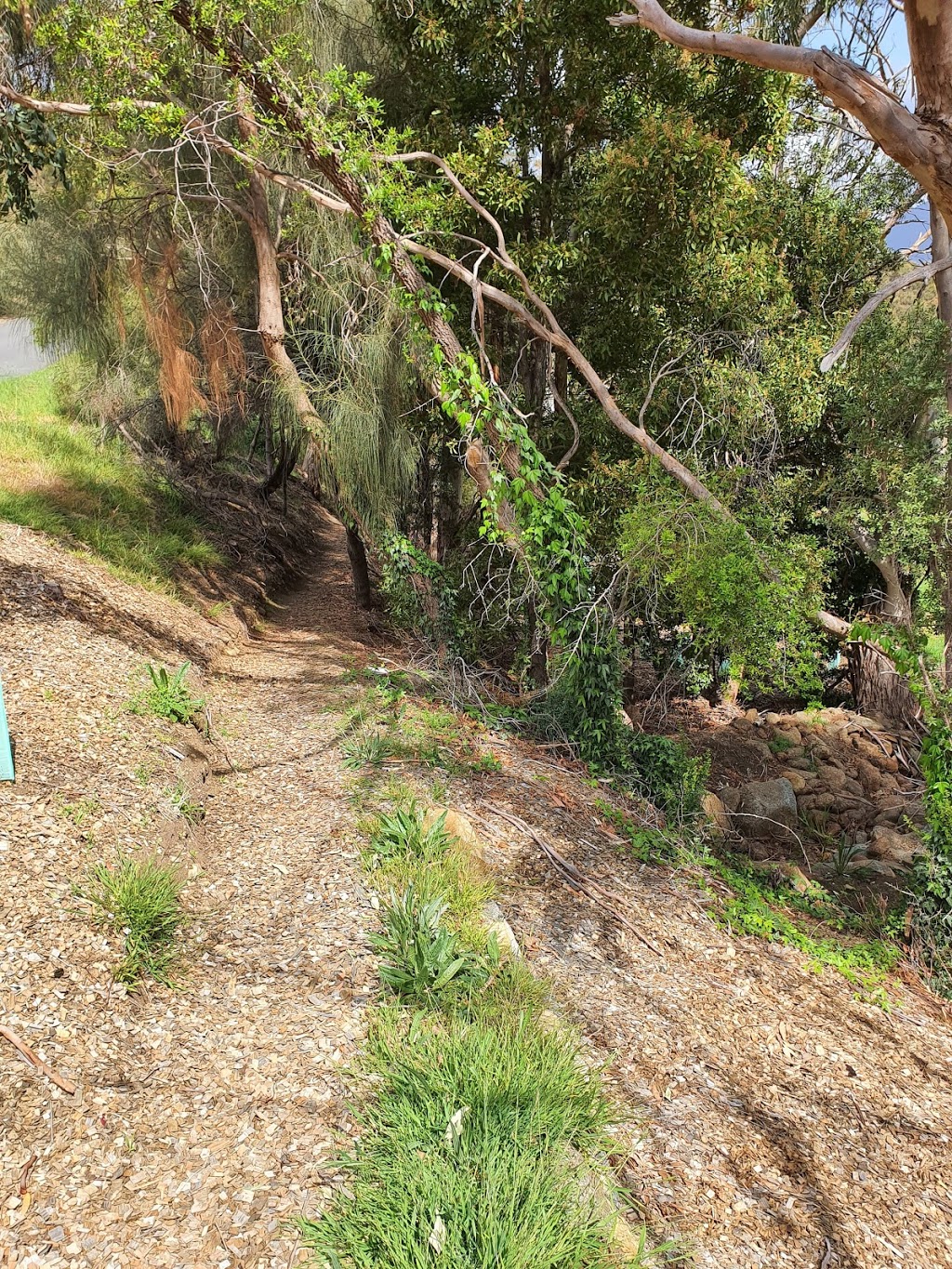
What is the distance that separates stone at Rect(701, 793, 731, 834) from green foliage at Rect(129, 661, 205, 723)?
12.9 feet

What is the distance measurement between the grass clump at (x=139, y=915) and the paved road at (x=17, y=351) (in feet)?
26.7

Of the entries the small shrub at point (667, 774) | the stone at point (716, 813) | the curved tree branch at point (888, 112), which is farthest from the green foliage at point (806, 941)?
the curved tree branch at point (888, 112)

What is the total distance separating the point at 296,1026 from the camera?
279cm

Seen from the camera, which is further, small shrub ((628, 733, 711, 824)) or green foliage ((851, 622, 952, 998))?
small shrub ((628, 733, 711, 824))

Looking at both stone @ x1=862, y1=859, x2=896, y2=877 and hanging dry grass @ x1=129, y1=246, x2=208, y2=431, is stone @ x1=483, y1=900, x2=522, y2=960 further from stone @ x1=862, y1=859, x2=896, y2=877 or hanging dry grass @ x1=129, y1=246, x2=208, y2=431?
hanging dry grass @ x1=129, y1=246, x2=208, y2=431

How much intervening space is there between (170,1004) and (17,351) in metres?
12.8

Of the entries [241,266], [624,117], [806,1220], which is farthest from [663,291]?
[806,1220]

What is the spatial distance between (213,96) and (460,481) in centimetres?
449

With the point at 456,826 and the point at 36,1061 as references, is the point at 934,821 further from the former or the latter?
the point at 36,1061

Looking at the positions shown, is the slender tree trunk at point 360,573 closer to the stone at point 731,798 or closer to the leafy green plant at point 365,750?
the leafy green plant at point 365,750

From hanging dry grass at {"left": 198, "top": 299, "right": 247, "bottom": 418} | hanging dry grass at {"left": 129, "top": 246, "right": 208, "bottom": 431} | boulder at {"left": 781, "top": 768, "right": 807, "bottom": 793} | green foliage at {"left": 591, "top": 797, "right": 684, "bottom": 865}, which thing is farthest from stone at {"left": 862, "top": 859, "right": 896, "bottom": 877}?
hanging dry grass at {"left": 198, "top": 299, "right": 247, "bottom": 418}

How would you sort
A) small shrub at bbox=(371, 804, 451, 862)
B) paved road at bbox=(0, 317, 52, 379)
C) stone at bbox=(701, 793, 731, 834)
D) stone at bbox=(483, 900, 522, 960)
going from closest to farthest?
stone at bbox=(483, 900, 522, 960), small shrub at bbox=(371, 804, 451, 862), stone at bbox=(701, 793, 731, 834), paved road at bbox=(0, 317, 52, 379)

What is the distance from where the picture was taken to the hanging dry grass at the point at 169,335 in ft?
22.8

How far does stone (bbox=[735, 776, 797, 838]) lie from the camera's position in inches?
280
